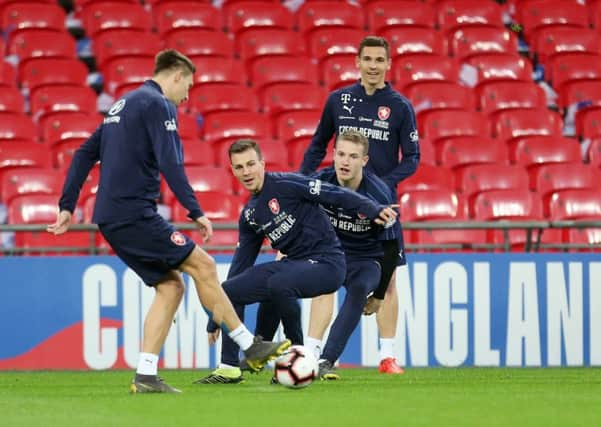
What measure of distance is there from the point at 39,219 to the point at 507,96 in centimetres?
527

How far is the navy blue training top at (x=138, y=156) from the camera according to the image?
6.57 meters

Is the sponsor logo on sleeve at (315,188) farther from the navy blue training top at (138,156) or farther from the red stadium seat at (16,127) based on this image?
the red stadium seat at (16,127)

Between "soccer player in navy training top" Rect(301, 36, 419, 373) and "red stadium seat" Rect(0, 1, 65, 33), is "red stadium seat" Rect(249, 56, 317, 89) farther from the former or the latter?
"soccer player in navy training top" Rect(301, 36, 419, 373)

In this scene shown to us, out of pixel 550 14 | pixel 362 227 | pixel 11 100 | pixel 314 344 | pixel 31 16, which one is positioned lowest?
pixel 314 344

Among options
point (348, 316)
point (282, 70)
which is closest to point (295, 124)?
point (282, 70)

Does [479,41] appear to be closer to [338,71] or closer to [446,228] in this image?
A: [338,71]

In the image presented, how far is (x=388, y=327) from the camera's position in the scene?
878cm

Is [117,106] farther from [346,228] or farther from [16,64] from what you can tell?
[16,64]

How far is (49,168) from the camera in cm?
1170

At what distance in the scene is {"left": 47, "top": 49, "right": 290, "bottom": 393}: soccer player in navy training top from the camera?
21.7 ft

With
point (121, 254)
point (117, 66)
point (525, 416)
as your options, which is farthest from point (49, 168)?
point (525, 416)

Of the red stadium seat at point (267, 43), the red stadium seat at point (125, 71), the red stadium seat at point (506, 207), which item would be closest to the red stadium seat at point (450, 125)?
the red stadium seat at point (506, 207)

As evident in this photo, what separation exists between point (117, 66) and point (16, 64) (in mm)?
1095

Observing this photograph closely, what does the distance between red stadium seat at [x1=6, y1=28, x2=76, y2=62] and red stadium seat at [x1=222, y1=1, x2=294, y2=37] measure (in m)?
1.84
